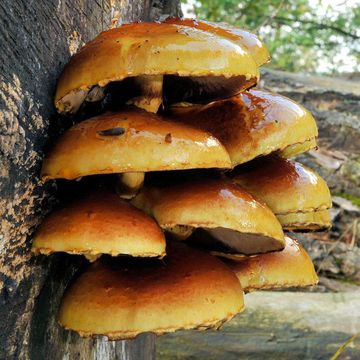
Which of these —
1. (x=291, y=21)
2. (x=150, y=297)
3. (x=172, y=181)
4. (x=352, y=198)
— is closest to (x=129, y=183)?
(x=172, y=181)

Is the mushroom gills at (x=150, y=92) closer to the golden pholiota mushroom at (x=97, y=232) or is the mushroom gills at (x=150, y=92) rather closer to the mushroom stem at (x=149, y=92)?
the mushroom stem at (x=149, y=92)

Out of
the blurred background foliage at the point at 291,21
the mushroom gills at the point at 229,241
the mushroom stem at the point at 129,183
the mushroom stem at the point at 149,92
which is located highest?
A: the mushroom stem at the point at 149,92

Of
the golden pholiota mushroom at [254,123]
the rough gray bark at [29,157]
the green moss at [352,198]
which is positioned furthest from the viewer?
the green moss at [352,198]

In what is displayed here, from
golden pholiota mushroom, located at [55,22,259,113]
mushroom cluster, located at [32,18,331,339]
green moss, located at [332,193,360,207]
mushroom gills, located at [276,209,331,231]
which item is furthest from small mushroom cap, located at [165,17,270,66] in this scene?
green moss, located at [332,193,360,207]

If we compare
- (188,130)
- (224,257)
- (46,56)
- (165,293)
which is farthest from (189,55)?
(224,257)

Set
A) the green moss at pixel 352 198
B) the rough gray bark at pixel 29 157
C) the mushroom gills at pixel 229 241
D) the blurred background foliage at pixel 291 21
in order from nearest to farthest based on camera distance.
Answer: the rough gray bark at pixel 29 157, the mushroom gills at pixel 229 241, the green moss at pixel 352 198, the blurred background foliage at pixel 291 21

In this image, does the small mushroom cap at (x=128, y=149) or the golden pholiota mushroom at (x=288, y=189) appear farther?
the golden pholiota mushroom at (x=288, y=189)

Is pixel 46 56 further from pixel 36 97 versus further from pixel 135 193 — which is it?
pixel 135 193

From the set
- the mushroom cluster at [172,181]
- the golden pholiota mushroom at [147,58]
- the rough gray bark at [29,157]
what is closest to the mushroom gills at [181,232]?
the mushroom cluster at [172,181]
